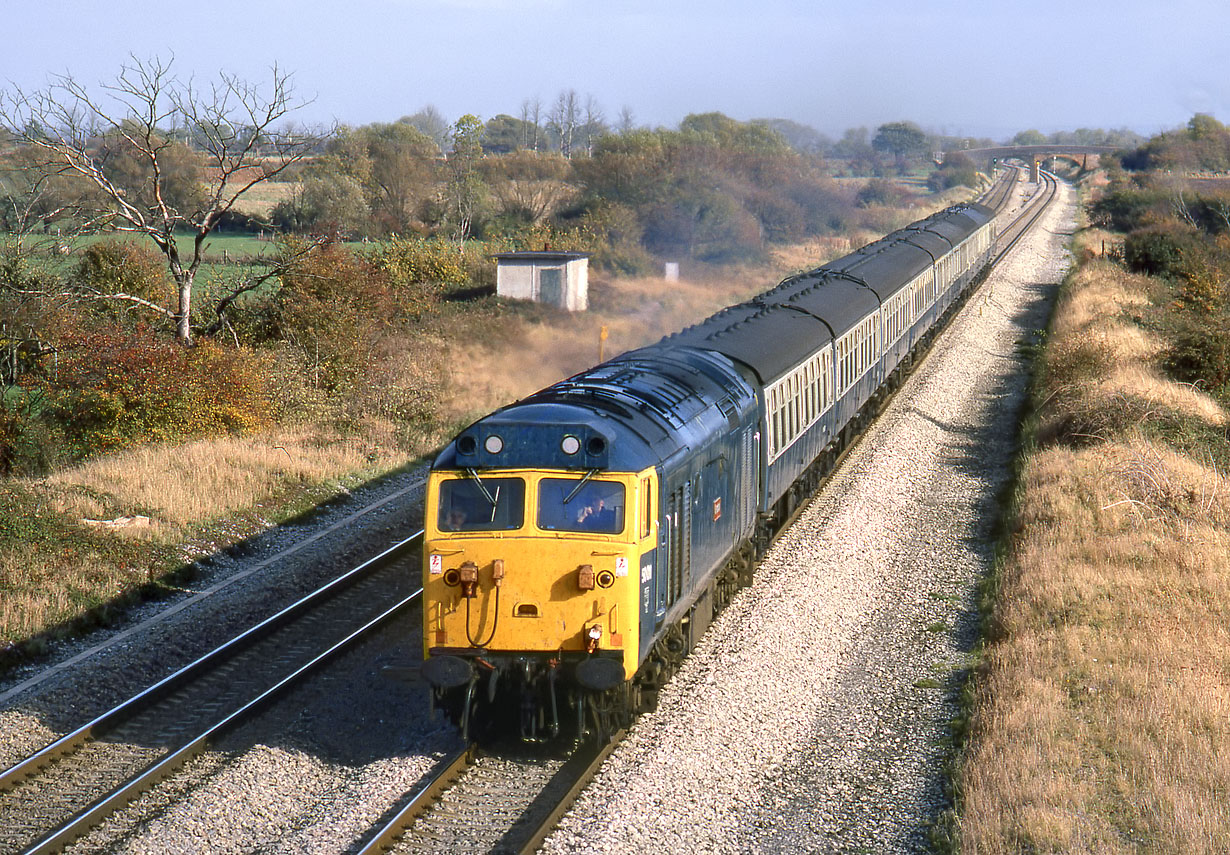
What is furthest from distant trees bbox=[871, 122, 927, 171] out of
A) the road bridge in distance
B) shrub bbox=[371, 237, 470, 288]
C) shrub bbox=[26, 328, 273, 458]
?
shrub bbox=[26, 328, 273, 458]

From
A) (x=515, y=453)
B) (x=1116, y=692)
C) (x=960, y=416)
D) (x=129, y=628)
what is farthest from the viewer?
(x=960, y=416)

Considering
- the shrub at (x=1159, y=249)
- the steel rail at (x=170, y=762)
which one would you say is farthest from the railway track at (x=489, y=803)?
the shrub at (x=1159, y=249)

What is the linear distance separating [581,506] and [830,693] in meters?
4.01

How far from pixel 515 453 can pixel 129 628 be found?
7.24m

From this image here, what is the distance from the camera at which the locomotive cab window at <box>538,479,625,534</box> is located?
31.9ft

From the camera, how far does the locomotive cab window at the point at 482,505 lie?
9.77 m

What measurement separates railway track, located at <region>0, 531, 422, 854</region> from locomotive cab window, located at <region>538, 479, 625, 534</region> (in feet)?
13.0

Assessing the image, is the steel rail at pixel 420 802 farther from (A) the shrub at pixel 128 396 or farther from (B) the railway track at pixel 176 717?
(A) the shrub at pixel 128 396

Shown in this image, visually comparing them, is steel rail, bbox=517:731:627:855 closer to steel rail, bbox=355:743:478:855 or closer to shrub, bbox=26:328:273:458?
steel rail, bbox=355:743:478:855

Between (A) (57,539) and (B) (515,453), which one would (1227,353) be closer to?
(B) (515,453)

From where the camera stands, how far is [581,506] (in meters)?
9.75

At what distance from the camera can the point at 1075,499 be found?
17984 millimetres

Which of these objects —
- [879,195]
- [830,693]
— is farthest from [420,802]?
[879,195]

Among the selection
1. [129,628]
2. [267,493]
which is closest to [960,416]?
[267,493]
